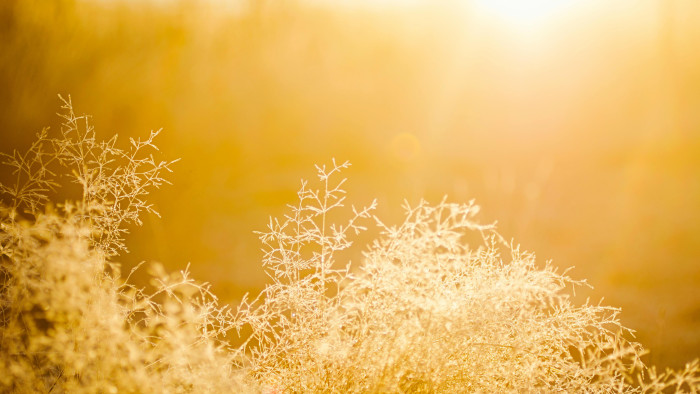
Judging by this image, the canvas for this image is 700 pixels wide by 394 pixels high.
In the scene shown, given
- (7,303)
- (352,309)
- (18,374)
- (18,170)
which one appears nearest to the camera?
(18,374)

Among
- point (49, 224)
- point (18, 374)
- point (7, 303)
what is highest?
point (49, 224)

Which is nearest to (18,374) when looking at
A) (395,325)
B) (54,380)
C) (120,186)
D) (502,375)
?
(54,380)

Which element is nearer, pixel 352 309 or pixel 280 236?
pixel 352 309

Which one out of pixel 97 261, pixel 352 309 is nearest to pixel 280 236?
pixel 352 309

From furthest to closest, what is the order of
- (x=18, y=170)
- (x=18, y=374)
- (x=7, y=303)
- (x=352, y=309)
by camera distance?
(x=18, y=170) → (x=352, y=309) → (x=7, y=303) → (x=18, y=374)

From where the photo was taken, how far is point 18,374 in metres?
0.93

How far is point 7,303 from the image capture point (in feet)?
3.42

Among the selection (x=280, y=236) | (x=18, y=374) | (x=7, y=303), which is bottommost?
(x=18, y=374)

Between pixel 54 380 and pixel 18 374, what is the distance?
0.08 meters

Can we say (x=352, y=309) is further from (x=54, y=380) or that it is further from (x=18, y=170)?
(x=18, y=170)

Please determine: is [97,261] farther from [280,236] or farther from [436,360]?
[436,360]

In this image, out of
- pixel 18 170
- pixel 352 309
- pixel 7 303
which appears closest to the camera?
pixel 7 303

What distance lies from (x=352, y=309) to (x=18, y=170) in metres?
0.77

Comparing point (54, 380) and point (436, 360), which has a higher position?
point (436, 360)
